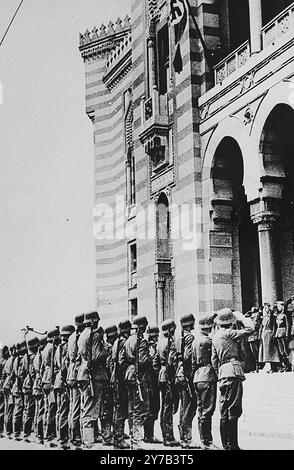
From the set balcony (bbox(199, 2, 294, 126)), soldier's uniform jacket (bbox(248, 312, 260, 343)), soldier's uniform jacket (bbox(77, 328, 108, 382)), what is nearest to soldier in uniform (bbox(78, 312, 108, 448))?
soldier's uniform jacket (bbox(77, 328, 108, 382))

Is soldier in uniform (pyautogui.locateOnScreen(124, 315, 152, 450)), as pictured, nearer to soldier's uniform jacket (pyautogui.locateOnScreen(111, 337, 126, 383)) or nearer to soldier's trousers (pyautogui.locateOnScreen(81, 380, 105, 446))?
soldier's uniform jacket (pyautogui.locateOnScreen(111, 337, 126, 383))

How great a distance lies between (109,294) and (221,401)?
6688 millimetres

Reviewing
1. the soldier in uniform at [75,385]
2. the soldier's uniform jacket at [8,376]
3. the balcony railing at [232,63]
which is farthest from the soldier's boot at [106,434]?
the balcony railing at [232,63]

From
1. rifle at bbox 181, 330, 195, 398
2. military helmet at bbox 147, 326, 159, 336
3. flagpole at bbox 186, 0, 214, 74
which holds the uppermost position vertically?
flagpole at bbox 186, 0, 214, 74

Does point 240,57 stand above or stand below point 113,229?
above

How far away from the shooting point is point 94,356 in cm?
845

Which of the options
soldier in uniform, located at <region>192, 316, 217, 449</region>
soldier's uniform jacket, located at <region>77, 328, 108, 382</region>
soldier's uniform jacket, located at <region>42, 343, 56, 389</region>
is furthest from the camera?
soldier's uniform jacket, located at <region>42, 343, 56, 389</region>

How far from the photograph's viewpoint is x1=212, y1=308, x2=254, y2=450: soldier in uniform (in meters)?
7.28

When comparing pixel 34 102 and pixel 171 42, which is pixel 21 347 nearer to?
pixel 34 102

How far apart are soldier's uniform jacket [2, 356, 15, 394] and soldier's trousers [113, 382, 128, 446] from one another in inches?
86.5

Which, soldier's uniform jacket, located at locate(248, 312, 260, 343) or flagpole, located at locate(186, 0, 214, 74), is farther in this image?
flagpole, located at locate(186, 0, 214, 74)

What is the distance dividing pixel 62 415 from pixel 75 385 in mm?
523

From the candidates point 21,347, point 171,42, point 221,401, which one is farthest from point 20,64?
point 221,401
